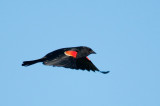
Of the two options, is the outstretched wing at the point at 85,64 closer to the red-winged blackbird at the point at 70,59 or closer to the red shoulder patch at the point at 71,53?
the red-winged blackbird at the point at 70,59

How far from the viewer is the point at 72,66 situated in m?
13.8

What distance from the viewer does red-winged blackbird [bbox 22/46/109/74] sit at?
13.9 metres

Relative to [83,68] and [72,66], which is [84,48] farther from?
[72,66]

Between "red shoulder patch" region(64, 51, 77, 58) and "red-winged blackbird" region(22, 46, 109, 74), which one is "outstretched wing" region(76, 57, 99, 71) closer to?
"red-winged blackbird" region(22, 46, 109, 74)

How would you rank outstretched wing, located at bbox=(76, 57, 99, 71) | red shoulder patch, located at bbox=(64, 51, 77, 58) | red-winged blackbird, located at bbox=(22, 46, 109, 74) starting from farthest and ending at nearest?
1. outstretched wing, located at bbox=(76, 57, 99, 71)
2. red shoulder patch, located at bbox=(64, 51, 77, 58)
3. red-winged blackbird, located at bbox=(22, 46, 109, 74)

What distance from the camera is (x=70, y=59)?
14281 mm

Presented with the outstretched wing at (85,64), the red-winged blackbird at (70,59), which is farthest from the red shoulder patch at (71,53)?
the outstretched wing at (85,64)

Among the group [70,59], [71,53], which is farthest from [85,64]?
[70,59]

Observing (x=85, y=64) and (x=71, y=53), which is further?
(x=85, y=64)

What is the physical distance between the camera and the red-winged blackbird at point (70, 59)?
13.9 metres

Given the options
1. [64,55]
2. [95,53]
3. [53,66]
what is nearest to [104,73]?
[95,53]

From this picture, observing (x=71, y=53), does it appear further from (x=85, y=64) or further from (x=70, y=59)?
(x=85, y=64)

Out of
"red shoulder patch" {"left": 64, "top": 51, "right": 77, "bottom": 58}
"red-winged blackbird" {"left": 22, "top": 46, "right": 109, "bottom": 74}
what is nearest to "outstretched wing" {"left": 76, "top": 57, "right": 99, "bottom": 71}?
"red-winged blackbird" {"left": 22, "top": 46, "right": 109, "bottom": 74}

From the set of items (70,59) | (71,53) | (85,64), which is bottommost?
(70,59)
